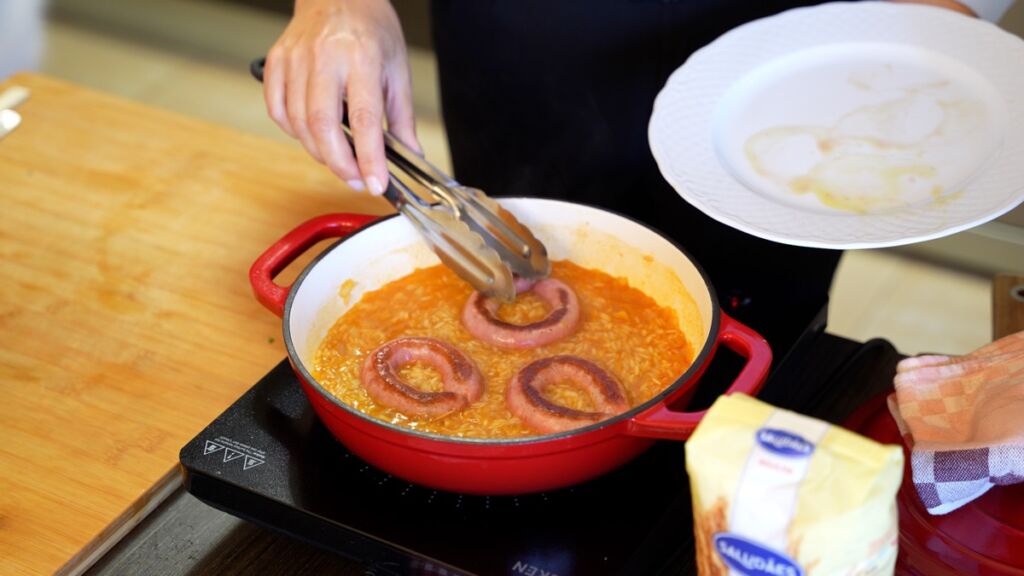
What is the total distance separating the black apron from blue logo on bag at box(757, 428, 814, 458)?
748 millimetres

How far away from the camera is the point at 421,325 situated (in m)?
1.36

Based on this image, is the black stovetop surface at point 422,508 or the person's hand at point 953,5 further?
the person's hand at point 953,5

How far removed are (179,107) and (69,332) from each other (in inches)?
100

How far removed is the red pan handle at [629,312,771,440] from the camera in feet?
3.33

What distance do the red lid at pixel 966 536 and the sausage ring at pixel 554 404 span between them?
1.00 feet

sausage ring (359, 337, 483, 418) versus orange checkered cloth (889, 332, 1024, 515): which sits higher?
orange checkered cloth (889, 332, 1024, 515)

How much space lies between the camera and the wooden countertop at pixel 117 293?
1224 mm

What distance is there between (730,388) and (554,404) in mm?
190

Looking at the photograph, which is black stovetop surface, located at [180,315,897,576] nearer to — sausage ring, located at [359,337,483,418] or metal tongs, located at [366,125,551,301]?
sausage ring, located at [359,337,483,418]

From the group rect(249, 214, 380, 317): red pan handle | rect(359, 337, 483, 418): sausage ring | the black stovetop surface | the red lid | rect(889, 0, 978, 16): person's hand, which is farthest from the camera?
rect(889, 0, 978, 16): person's hand

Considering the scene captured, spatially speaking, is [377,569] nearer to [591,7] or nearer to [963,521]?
[963,521]

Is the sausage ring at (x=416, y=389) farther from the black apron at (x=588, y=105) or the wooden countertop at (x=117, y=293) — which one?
the black apron at (x=588, y=105)

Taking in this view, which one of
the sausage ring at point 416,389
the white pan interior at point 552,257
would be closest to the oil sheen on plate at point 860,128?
the white pan interior at point 552,257

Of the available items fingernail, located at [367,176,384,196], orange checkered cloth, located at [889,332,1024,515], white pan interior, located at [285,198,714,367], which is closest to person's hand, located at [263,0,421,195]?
fingernail, located at [367,176,384,196]
